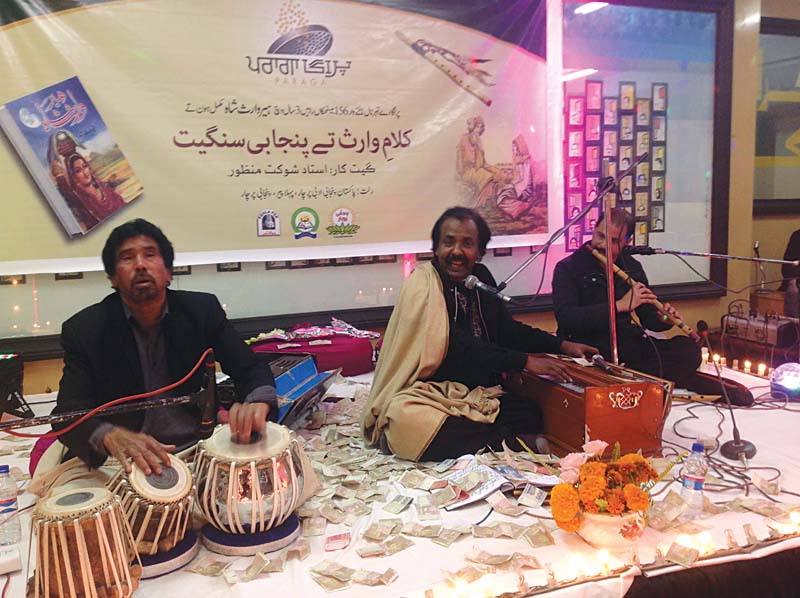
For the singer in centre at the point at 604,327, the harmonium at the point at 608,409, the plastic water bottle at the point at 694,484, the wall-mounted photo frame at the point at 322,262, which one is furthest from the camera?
the wall-mounted photo frame at the point at 322,262

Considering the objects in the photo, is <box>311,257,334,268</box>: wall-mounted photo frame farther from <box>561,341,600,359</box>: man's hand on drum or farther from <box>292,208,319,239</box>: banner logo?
<box>561,341,600,359</box>: man's hand on drum

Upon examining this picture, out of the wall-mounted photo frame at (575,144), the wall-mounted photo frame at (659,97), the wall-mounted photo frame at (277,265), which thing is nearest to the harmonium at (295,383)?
the wall-mounted photo frame at (277,265)

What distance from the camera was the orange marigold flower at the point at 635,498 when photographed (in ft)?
5.97

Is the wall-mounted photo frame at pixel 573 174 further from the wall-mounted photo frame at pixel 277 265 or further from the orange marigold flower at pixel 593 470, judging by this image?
the orange marigold flower at pixel 593 470

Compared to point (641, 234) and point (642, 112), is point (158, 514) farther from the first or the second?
point (642, 112)

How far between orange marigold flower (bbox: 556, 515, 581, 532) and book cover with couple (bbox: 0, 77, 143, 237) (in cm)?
307

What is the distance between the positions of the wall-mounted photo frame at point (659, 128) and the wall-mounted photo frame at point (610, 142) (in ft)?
1.16

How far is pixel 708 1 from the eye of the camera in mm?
5066

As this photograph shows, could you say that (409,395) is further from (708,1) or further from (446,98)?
(708,1)

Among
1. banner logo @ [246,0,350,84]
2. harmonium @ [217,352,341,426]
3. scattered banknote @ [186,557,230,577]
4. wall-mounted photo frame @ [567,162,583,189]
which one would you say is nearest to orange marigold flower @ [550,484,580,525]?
scattered banknote @ [186,557,230,577]

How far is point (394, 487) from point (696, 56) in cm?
435

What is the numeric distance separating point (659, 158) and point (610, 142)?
0.46 meters

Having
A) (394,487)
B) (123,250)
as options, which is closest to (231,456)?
(394,487)

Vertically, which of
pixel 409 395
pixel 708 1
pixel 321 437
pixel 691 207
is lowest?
pixel 321 437
